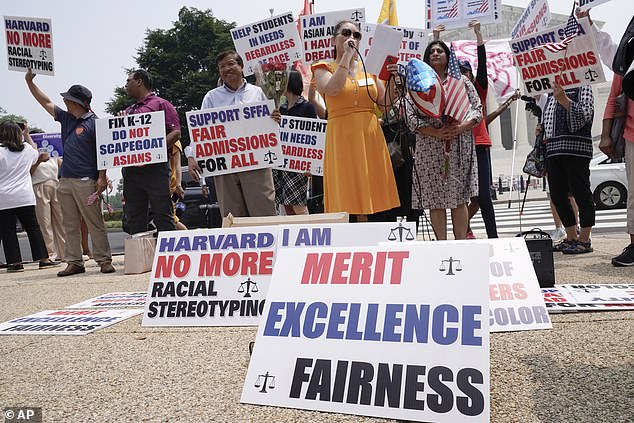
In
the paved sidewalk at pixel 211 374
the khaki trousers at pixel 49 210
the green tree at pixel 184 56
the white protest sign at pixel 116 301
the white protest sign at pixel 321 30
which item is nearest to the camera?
the paved sidewalk at pixel 211 374

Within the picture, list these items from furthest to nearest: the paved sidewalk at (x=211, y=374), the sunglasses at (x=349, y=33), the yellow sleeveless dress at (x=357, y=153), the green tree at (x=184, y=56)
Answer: the green tree at (x=184, y=56) → the yellow sleeveless dress at (x=357, y=153) → the sunglasses at (x=349, y=33) → the paved sidewalk at (x=211, y=374)

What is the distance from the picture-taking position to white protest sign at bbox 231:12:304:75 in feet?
22.8

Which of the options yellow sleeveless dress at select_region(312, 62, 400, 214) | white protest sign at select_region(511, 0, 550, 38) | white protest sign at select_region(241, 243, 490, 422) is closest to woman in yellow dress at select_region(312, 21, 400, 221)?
yellow sleeveless dress at select_region(312, 62, 400, 214)

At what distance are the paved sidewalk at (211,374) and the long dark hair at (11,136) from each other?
5384 mm

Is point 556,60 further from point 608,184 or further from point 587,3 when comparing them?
point 608,184

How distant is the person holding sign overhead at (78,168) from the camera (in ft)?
21.8

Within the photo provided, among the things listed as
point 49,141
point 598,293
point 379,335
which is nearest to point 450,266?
point 379,335

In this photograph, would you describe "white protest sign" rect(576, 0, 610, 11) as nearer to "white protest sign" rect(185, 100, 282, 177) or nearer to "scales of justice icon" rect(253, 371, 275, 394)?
"white protest sign" rect(185, 100, 282, 177)

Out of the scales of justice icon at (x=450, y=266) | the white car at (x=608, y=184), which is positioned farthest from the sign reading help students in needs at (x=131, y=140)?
the white car at (x=608, y=184)

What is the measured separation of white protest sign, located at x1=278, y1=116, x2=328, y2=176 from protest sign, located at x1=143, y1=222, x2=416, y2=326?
314cm

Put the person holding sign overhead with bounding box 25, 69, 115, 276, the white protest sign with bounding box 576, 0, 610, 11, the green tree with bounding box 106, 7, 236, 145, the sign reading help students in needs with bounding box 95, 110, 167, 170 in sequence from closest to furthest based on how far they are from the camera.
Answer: the white protest sign with bounding box 576, 0, 610, 11
the sign reading help students in needs with bounding box 95, 110, 167, 170
the person holding sign overhead with bounding box 25, 69, 115, 276
the green tree with bounding box 106, 7, 236, 145

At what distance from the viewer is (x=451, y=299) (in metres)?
2.06

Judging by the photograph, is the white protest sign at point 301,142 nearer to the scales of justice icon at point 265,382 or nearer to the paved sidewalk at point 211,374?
the paved sidewalk at point 211,374

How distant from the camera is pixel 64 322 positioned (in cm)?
379
